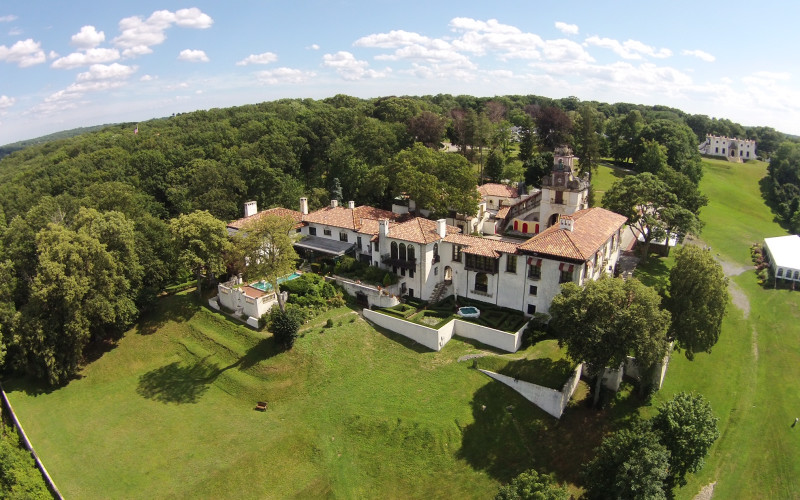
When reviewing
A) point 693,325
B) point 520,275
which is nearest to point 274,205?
point 520,275

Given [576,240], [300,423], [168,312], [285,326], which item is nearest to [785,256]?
[576,240]

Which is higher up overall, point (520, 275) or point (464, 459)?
point (520, 275)

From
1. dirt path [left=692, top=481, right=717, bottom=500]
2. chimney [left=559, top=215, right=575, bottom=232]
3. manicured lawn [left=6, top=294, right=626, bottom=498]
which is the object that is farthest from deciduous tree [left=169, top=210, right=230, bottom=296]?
dirt path [left=692, top=481, right=717, bottom=500]

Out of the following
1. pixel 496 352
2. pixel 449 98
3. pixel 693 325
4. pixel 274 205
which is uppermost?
pixel 449 98

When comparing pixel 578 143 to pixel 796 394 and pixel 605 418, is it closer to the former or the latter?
pixel 796 394

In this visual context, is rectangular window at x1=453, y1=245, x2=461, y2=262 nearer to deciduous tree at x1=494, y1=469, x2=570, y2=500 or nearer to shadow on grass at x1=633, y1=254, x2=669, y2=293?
shadow on grass at x1=633, y1=254, x2=669, y2=293

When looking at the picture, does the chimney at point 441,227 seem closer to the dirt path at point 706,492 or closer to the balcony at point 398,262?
the balcony at point 398,262

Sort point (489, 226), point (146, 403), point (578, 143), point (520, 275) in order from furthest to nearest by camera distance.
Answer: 1. point (578, 143)
2. point (489, 226)
3. point (520, 275)
4. point (146, 403)
